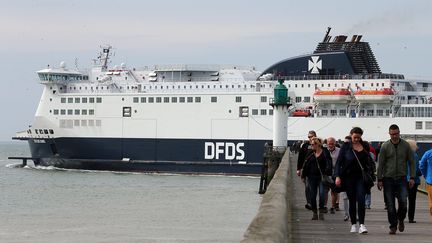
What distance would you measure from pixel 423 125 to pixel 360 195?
32222 millimetres

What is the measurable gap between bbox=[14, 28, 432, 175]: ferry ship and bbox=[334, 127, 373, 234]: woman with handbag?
103 feet

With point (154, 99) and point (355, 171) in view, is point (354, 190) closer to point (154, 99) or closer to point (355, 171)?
point (355, 171)

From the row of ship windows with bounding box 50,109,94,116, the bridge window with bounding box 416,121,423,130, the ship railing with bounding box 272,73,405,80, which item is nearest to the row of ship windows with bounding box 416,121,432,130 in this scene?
the bridge window with bounding box 416,121,423,130

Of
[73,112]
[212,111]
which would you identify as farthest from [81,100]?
[212,111]

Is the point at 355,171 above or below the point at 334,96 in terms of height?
below

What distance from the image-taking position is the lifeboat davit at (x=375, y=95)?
41312 millimetres

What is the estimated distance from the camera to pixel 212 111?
43.5 metres

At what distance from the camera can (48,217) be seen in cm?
2298

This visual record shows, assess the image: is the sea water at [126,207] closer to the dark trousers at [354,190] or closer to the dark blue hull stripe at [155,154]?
the dark blue hull stripe at [155,154]

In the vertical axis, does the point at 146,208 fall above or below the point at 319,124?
below

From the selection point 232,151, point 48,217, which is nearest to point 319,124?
point 232,151

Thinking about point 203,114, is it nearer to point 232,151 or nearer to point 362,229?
point 232,151

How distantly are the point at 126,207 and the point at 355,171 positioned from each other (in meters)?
17.6

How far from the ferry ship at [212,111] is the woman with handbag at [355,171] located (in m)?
31.4
